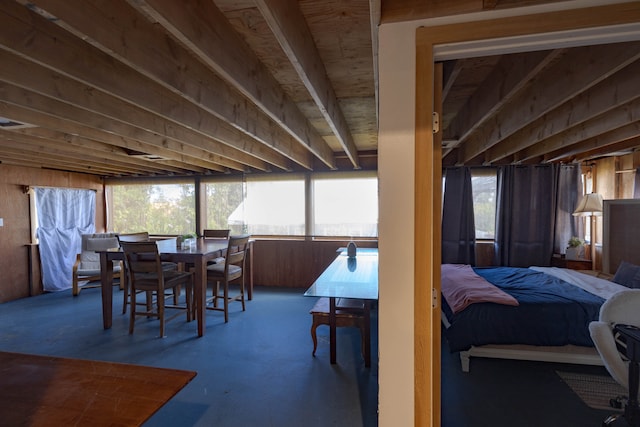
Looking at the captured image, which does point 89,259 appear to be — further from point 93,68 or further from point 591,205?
point 591,205

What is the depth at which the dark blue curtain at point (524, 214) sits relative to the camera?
175 inches

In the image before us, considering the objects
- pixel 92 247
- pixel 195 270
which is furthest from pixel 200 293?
pixel 92 247

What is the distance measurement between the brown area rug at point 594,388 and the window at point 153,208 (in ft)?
18.0

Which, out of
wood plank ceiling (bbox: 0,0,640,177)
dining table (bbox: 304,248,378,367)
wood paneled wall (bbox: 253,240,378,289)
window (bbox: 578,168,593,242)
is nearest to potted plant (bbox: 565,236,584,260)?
window (bbox: 578,168,593,242)

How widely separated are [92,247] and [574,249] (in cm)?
722

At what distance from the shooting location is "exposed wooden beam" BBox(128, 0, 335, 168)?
115 cm

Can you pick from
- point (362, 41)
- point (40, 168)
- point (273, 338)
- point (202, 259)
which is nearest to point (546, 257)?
point (273, 338)

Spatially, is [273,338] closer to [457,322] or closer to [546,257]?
[457,322]

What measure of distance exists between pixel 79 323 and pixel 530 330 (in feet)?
15.3

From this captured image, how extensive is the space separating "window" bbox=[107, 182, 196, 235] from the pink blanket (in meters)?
4.49

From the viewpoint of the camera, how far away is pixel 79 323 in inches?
135

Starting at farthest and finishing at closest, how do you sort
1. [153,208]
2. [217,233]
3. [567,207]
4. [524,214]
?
[153,208] → [217,233] → [524,214] → [567,207]

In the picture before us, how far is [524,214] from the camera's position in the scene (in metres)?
4.48

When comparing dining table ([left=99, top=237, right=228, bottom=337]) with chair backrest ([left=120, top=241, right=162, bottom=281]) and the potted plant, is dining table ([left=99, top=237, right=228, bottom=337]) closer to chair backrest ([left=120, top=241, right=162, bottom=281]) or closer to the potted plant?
chair backrest ([left=120, top=241, right=162, bottom=281])
